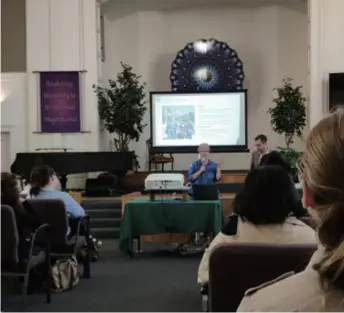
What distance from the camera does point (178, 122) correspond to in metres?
12.7

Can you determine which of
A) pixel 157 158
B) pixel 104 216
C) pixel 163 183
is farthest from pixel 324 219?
pixel 157 158

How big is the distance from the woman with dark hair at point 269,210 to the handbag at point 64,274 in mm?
2581

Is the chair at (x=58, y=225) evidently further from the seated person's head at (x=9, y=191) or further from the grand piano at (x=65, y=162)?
the grand piano at (x=65, y=162)

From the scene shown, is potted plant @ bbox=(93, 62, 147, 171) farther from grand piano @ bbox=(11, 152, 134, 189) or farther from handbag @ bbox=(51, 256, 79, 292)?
handbag @ bbox=(51, 256, 79, 292)

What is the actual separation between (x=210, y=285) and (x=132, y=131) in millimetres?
9435

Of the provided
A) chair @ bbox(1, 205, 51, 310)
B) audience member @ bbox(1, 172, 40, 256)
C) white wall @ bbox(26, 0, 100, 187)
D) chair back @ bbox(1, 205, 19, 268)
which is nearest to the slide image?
white wall @ bbox(26, 0, 100, 187)

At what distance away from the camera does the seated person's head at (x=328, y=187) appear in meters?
0.90

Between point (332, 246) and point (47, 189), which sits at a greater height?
point (332, 246)

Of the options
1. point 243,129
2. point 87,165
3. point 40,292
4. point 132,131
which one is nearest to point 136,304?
point 40,292

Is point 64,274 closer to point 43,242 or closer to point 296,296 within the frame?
point 43,242

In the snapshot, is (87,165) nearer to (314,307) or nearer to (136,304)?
(136,304)

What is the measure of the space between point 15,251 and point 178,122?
8528 millimetres

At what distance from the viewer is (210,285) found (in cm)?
247

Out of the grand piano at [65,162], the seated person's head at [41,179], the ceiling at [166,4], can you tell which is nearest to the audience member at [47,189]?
the seated person's head at [41,179]
